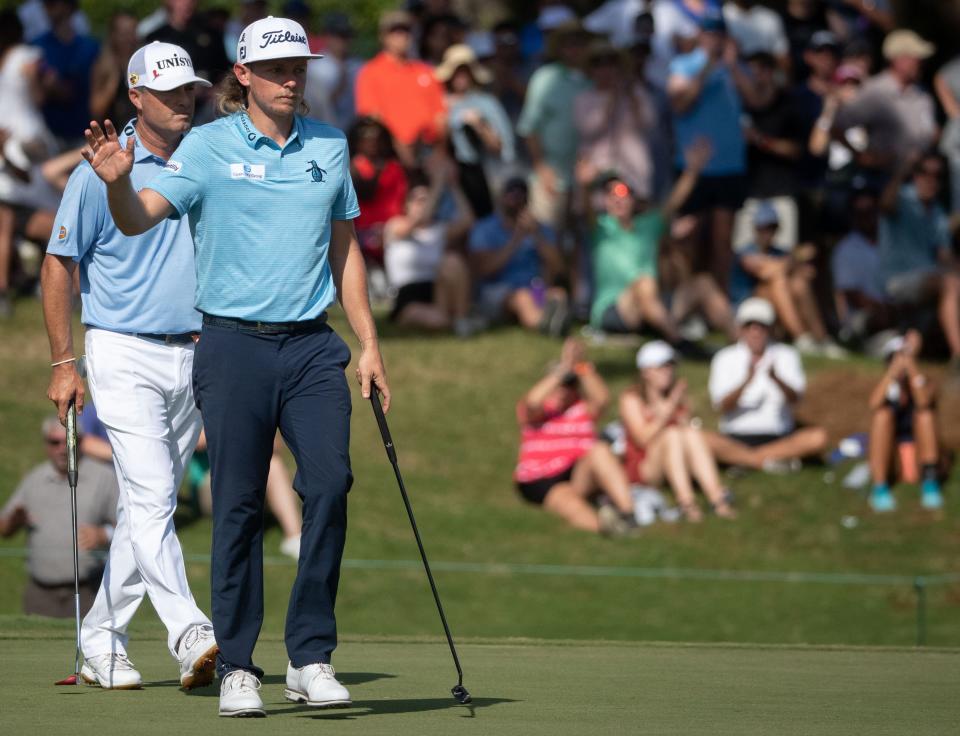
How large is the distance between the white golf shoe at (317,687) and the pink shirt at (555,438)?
7757 mm

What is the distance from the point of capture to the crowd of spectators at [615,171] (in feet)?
52.5

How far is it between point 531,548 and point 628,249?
13.2ft

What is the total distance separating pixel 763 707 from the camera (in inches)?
230

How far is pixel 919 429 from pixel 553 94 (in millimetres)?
4857

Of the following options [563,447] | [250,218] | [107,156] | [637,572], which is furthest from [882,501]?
[107,156]

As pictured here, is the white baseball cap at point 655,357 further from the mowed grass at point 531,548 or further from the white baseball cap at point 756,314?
the mowed grass at point 531,548

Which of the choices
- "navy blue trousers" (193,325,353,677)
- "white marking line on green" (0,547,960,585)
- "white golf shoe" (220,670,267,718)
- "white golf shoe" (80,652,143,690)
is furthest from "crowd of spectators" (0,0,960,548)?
"white golf shoe" (220,670,267,718)

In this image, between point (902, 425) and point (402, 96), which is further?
point (402, 96)

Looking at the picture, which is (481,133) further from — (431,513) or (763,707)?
(763,707)

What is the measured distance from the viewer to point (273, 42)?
5785 mm

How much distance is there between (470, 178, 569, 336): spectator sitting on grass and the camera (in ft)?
54.2

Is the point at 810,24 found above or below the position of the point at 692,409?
above

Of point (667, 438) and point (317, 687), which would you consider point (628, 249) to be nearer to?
point (667, 438)

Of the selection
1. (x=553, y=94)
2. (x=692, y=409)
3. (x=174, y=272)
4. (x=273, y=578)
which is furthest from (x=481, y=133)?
(x=174, y=272)
